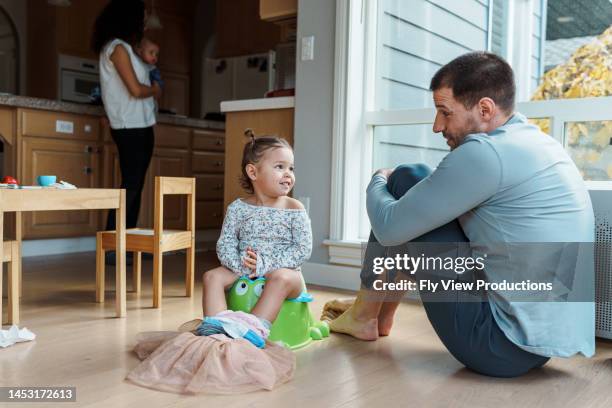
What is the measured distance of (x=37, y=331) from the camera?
2.06 m

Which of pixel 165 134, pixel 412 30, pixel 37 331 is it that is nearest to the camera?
pixel 37 331

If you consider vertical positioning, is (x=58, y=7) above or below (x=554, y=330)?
above

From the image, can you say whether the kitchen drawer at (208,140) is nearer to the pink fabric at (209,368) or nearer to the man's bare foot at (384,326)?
the man's bare foot at (384,326)

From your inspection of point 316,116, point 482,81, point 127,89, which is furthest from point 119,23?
point 482,81

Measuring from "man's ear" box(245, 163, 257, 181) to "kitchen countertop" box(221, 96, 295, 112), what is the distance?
4.47ft

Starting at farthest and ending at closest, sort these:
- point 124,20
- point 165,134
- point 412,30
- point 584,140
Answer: point 165,134
point 124,20
point 412,30
point 584,140

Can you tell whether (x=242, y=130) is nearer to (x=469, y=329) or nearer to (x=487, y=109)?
(x=487, y=109)

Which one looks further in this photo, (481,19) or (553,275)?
(481,19)

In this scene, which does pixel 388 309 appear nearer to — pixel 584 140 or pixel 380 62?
pixel 584 140

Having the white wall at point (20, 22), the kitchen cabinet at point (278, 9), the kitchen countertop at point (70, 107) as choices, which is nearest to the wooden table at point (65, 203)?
the kitchen cabinet at point (278, 9)

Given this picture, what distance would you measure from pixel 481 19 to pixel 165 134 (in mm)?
2612

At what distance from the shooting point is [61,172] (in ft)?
13.4

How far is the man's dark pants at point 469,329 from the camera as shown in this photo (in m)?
1.54

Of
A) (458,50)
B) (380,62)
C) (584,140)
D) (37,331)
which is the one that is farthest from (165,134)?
(584,140)
